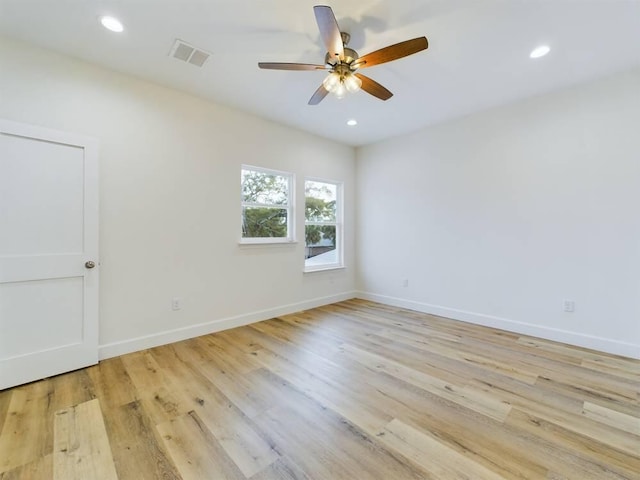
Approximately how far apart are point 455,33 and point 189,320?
3.71 metres

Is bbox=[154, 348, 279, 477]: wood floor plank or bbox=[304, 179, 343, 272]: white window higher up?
bbox=[304, 179, 343, 272]: white window

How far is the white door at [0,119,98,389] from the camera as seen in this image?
2.21 m

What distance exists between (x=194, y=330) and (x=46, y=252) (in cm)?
153

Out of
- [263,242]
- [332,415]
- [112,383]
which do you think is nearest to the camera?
[332,415]

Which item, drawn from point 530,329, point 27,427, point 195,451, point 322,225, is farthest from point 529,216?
point 27,427

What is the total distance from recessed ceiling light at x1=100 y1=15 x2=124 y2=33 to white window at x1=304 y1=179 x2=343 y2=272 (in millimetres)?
2716

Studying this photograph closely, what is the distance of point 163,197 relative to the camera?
3.05m

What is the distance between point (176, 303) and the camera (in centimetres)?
314

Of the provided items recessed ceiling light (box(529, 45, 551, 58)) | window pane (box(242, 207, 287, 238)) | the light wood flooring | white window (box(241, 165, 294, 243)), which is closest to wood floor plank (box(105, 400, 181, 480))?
the light wood flooring

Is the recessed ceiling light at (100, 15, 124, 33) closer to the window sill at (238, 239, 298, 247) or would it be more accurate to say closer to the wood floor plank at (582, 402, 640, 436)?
the window sill at (238, 239, 298, 247)

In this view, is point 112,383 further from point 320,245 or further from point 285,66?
point 320,245

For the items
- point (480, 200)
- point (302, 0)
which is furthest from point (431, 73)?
point (480, 200)

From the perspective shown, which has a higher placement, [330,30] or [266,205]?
[330,30]

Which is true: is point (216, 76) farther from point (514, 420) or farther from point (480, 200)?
point (514, 420)
